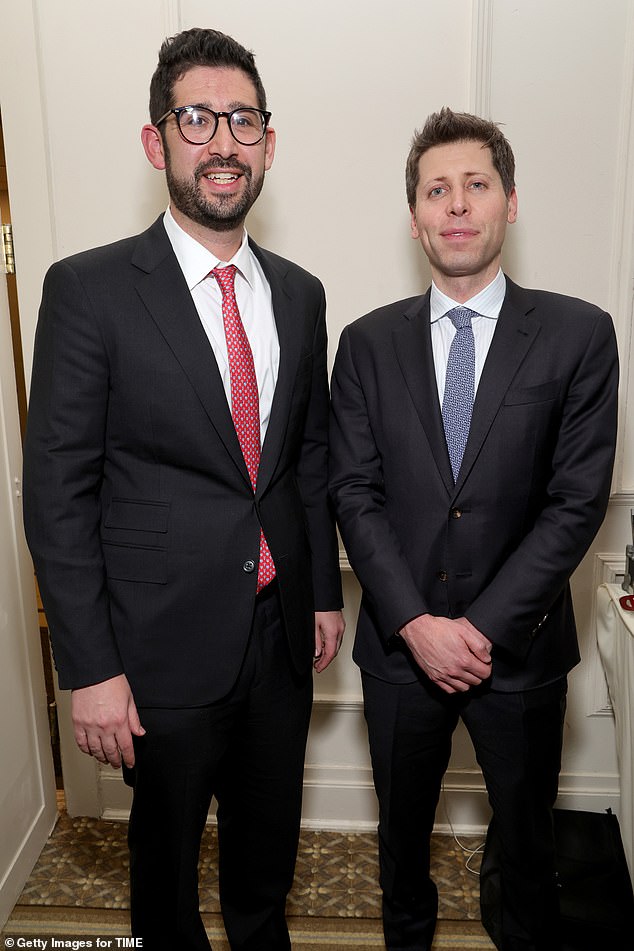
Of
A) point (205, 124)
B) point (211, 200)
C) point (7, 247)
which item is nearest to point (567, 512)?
point (211, 200)

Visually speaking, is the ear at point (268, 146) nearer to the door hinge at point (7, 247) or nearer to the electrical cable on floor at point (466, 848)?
the door hinge at point (7, 247)

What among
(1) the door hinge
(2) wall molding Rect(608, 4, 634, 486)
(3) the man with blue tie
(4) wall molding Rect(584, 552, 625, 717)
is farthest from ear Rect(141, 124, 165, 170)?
(4) wall molding Rect(584, 552, 625, 717)

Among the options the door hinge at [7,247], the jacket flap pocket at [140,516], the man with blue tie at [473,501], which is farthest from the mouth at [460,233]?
the door hinge at [7,247]

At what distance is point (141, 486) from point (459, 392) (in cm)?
70

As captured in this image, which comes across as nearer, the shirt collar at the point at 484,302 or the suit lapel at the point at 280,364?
the suit lapel at the point at 280,364

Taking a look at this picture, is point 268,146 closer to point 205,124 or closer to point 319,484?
point 205,124

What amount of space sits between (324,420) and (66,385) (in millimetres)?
637

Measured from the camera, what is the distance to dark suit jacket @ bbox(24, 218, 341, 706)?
4.81 ft

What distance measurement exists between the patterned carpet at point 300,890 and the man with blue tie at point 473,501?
386 mm

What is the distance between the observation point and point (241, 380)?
5.20ft

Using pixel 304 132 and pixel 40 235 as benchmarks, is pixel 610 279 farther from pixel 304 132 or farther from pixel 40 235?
pixel 40 235

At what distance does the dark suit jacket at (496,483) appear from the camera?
1.65 metres

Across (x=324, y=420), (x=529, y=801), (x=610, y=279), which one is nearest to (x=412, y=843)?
(x=529, y=801)

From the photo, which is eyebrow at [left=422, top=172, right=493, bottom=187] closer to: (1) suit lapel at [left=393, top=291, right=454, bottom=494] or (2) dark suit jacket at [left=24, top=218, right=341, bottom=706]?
(1) suit lapel at [left=393, top=291, right=454, bottom=494]
